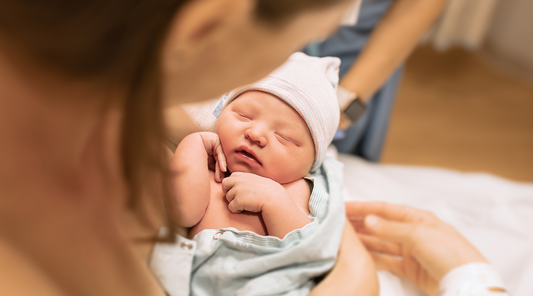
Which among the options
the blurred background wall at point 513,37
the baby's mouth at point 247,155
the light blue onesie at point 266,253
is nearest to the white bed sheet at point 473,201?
the light blue onesie at point 266,253

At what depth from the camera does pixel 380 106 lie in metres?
1.05

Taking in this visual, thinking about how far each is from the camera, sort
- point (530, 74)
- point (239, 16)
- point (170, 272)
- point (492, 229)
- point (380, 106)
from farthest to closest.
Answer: point (530, 74) → point (380, 106) → point (492, 229) → point (170, 272) → point (239, 16)

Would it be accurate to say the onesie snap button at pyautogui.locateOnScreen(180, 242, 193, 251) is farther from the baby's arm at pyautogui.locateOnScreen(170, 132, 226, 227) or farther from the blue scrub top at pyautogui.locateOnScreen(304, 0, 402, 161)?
the blue scrub top at pyautogui.locateOnScreen(304, 0, 402, 161)

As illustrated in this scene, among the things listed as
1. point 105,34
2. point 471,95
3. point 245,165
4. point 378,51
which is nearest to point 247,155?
point 245,165

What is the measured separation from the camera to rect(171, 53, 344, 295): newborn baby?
0.29m

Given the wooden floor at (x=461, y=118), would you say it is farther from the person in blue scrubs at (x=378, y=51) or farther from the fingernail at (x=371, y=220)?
the fingernail at (x=371, y=220)

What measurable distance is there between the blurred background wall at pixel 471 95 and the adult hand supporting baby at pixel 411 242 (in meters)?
1.29

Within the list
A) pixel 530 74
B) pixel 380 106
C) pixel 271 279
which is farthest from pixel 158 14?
pixel 530 74

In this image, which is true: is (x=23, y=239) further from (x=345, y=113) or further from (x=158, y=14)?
(x=345, y=113)

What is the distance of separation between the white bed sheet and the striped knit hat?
53 cm

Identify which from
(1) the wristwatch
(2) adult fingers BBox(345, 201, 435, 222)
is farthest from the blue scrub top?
(2) adult fingers BBox(345, 201, 435, 222)

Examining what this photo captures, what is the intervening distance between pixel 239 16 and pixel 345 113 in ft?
1.61

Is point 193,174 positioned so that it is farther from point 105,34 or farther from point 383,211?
point 383,211

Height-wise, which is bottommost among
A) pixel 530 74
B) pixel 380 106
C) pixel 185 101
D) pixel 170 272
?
pixel 530 74
